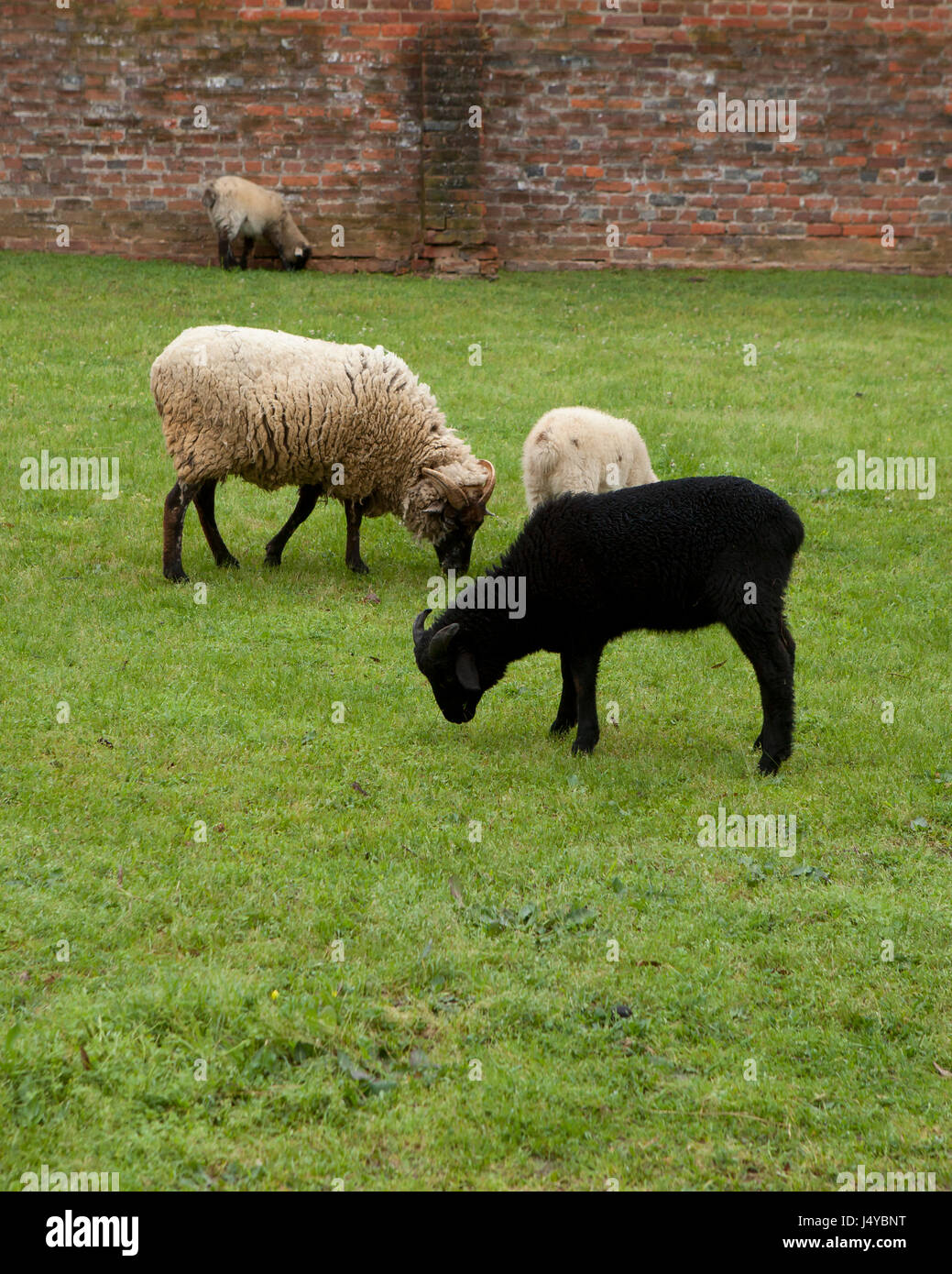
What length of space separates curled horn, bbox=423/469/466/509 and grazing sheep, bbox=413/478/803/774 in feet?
7.61

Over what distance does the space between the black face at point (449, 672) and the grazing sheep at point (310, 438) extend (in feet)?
Result: 8.40

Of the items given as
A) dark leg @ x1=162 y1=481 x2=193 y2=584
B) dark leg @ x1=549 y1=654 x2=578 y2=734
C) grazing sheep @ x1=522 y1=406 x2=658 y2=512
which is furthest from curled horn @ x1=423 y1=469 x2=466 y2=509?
dark leg @ x1=549 y1=654 x2=578 y2=734

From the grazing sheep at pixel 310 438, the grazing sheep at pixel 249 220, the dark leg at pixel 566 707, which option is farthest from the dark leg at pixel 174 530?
the grazing sheep at pixel 249 220

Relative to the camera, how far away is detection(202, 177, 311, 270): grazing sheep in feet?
62.8

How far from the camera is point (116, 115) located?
1959 centimetres

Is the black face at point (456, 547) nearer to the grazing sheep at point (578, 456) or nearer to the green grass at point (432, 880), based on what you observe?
the green grass at point (432, 880)

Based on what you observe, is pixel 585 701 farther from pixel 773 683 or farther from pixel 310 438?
pixel 310 438

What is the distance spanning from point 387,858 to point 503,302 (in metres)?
13.6

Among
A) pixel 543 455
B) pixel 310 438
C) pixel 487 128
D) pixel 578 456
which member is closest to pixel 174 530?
pixel 310 438

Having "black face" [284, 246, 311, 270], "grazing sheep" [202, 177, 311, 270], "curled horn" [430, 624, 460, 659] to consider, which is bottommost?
"curled horn" [430, 624, 460, 659]

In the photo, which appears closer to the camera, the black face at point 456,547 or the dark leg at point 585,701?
the dark leg at point 585,701

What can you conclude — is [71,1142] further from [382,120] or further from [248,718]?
[382,120]

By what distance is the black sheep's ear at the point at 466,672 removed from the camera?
273 inches

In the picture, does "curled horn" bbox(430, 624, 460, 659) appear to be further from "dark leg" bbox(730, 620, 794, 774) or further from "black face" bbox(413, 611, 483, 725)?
"dark leg" bbox(730, 620, 794, 774)
